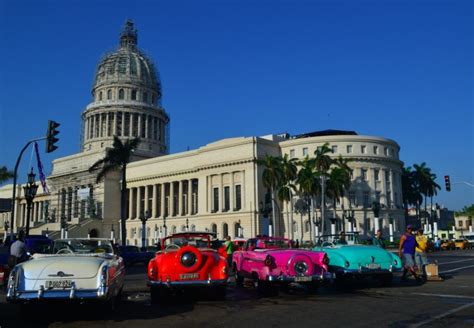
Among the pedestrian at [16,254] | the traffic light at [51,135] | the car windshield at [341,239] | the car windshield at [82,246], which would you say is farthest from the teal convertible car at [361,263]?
the traffic light at [51,135]

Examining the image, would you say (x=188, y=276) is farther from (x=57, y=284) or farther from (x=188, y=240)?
(x=57, y=284)

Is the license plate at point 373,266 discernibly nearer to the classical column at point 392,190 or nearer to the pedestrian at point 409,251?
the pedestrian at point 409,251

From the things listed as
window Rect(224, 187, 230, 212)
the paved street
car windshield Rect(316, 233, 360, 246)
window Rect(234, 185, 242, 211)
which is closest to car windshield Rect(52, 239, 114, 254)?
the paved street

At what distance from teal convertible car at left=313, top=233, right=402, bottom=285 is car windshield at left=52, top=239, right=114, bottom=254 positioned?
6.58 meters

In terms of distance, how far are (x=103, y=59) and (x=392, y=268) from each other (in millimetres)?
106199

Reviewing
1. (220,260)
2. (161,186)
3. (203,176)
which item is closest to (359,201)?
(203,176)

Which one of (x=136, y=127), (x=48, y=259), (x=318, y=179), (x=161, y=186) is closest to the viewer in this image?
(x=48, y=259)

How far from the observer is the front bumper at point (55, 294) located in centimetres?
865

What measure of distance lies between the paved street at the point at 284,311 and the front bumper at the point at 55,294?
481 mm

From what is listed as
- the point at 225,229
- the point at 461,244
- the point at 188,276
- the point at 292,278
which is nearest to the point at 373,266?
the point at 292,278

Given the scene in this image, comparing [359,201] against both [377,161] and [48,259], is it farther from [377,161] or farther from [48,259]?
[48,259]

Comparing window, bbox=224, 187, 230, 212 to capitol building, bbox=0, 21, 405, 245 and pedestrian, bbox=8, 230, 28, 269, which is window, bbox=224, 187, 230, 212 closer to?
capitol building, bbox=0, 21, 405, 245

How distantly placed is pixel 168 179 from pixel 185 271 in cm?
7893

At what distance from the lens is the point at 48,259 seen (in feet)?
30.6
